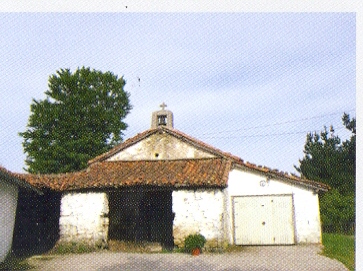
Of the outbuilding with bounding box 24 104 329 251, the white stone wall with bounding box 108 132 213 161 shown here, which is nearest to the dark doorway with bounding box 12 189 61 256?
the outbuilding with bounding box 24 104 329 251

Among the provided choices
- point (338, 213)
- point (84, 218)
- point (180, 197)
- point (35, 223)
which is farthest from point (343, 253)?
point (35, 223)

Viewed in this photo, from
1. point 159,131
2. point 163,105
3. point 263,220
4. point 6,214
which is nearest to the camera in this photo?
point 6,214

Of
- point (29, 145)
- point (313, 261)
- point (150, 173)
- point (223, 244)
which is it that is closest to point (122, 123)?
point (29, 145)

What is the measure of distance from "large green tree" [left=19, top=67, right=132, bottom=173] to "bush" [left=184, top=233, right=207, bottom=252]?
725 inches

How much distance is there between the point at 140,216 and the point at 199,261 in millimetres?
6584

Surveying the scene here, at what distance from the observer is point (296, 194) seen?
14.6 meters

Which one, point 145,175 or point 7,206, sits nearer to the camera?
point 7,206

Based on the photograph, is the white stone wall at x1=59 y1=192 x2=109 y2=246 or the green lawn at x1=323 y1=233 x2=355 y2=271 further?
the white stone wall at x1=59 y1=192 x2=109 y2=246

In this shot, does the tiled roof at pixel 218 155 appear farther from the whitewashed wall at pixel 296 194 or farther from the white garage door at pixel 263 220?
the white garage door at pixel 263 220

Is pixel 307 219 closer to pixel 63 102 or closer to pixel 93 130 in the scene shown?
pixel 93 130

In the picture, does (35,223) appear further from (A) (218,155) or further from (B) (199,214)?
(A) (218,155)

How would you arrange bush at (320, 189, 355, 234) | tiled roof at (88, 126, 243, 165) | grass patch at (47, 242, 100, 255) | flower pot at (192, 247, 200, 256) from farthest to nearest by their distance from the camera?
bush at (320, 189, 355, 234), tiled roof at (88, 126, 243, 165), grass patch at (47, 242, 100, 255), flower pot at (192, 247, 200, 256)

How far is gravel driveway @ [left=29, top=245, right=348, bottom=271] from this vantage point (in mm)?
9703

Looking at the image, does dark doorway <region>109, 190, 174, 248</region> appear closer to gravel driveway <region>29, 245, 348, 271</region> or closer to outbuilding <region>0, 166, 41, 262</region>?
gravel driveway <region>29, 245, 348, 271</region>
